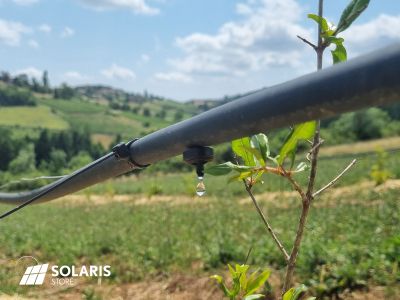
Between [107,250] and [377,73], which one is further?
[107,250]

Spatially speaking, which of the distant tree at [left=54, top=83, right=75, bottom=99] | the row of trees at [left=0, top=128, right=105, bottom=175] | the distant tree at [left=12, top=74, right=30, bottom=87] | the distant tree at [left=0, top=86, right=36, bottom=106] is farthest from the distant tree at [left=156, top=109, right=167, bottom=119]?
the distant tree at [left=12, top=74, right=30, bottom=87]

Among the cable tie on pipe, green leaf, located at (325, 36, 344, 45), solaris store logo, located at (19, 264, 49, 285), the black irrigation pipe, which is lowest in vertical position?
solaris store logo, located at (19, 264, 49, 285)

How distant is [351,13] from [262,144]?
31 cm

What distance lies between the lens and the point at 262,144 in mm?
939

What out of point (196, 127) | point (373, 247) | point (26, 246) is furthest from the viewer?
point (26, 246)

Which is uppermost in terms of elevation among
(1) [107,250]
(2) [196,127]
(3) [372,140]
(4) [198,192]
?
(3) [372,140]

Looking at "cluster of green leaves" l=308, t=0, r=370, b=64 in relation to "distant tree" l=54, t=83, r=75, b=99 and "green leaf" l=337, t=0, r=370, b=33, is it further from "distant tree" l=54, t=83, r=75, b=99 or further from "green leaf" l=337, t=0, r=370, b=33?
"distant tree" l=54, t=83, r=75, b=99

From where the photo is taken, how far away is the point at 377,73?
655 millimetres

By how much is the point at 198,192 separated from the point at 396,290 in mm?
2952

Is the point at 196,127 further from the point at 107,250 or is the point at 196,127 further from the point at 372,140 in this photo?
the point at 372,140

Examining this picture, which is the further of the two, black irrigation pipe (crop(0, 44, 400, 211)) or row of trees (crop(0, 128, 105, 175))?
row of trees (crop(0, 128, 105, 175))

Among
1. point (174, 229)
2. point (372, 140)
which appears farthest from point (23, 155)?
point (174, 229)

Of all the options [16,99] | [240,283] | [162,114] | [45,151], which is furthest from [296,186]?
[162,114]

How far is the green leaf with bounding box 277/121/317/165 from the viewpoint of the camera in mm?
862
